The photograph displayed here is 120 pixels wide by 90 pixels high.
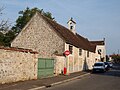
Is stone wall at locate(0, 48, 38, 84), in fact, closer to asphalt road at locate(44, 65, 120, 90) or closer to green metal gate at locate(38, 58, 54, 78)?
green metal gate at locate(38, 58, 54, 78)

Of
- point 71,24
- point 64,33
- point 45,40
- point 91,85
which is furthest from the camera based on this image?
point 71,24

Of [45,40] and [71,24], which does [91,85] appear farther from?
[71,24]

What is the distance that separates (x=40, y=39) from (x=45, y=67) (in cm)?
1100

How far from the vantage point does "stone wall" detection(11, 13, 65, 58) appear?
3759cm

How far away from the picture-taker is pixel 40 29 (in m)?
38.7

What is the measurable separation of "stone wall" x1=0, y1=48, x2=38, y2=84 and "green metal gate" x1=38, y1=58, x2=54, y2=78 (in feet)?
4.58

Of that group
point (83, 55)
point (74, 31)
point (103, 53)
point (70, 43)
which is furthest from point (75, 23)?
point (103, 53)

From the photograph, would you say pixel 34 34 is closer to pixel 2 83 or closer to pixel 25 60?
pixel 25 60

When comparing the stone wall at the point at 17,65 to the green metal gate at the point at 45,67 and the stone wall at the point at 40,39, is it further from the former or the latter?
the stone wall at the point at 40,39

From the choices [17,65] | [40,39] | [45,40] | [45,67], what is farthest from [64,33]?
[17,65]

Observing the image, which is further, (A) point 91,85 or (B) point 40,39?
(B) point 40,39

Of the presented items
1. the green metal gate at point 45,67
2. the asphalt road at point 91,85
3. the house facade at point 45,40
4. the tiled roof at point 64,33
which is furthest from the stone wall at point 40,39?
the asphalt road at point 91,85

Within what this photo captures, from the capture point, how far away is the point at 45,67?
28000 millimetres

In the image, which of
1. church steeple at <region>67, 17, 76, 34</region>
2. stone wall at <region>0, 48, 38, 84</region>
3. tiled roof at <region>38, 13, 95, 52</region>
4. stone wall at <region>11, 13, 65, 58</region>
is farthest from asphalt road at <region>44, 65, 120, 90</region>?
church steeple at <region>67, 17, 76, 34</region>
